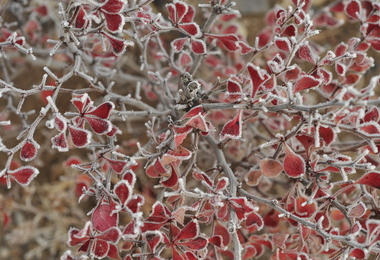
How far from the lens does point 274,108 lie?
830mm

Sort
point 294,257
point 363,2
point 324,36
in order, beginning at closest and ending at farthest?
1. point 294,257
2. point 363,2
3. point 324,36

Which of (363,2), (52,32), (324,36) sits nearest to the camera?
(363,2)

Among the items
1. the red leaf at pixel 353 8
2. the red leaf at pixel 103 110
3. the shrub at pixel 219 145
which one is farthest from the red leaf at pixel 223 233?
the red leaf at pixel 353 8

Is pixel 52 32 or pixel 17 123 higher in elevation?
pixel 52 32

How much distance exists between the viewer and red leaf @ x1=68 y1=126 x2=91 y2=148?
0.88 meters

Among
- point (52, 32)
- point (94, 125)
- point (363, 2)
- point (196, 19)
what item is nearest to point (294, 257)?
point (94, 125)

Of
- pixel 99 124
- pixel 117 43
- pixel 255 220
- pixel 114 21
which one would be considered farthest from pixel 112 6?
pixel 255 220

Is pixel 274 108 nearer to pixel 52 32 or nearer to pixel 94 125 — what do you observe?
pixel 94 125

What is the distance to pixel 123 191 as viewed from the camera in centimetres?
86

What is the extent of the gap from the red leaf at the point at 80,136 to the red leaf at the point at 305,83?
454 mm

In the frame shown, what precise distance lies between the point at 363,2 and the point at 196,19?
1.05 metres

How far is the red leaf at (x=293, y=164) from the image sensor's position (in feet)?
2.93

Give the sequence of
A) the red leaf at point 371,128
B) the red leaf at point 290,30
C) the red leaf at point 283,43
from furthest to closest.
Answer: the red leaf at point 290,30 → the red leaf at point 283,43 → the red leaf at point 371,128

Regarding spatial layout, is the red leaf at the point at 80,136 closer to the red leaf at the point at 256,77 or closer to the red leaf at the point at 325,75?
the red leaf at the point at 256,77
